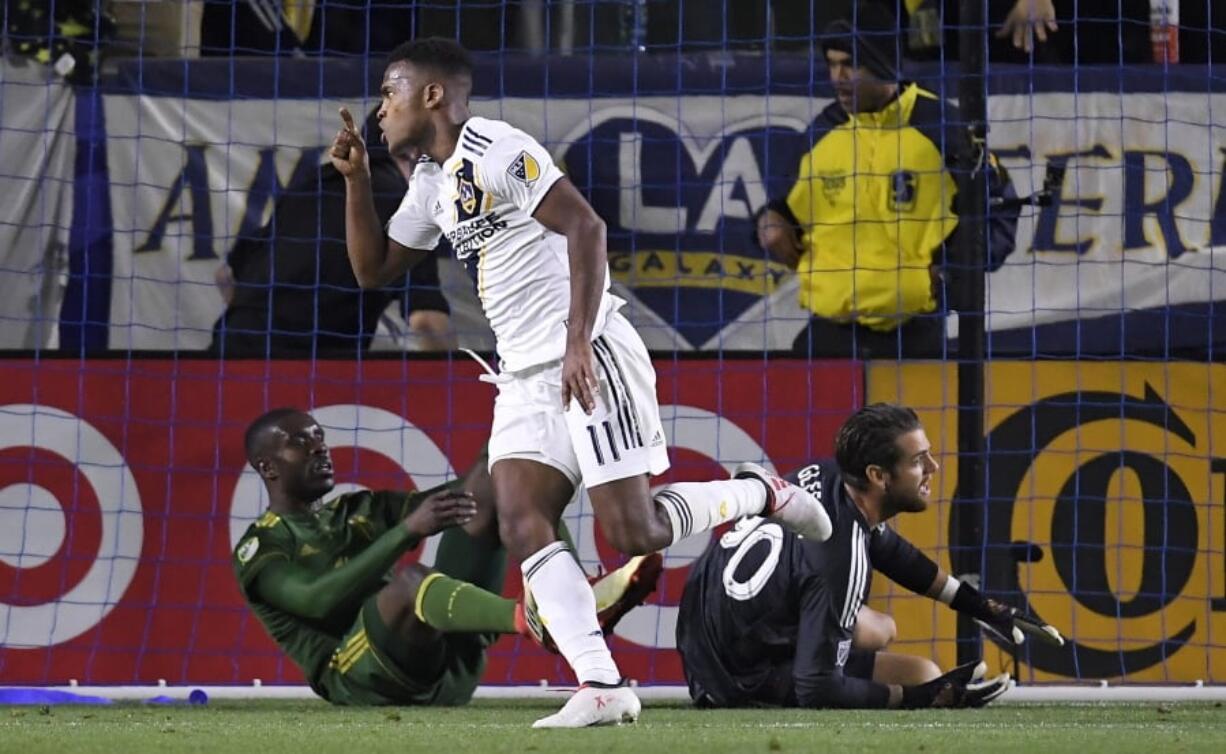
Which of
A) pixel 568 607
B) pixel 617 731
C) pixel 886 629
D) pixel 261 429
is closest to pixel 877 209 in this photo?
pixel 886 629

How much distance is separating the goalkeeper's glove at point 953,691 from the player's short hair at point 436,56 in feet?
Result: 7.49

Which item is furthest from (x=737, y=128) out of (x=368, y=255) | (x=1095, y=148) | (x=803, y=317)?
(x=368, y=255)

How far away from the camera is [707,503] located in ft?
17.9

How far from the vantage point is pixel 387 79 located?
5496mm

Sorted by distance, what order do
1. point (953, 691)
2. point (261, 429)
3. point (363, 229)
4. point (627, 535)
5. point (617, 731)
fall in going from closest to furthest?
point (617, 731), point (627, 535), point (363, 229), point (953, 691), point (261, 429)

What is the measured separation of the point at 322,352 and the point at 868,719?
3.12m

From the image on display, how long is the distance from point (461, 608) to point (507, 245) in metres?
1.26

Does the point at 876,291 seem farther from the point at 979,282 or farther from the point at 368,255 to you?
the point at 368,255

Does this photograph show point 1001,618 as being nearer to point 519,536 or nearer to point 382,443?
point 519,536

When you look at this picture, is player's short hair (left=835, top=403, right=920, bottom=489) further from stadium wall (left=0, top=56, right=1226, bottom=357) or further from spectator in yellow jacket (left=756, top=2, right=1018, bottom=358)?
stadium wall (left=0, top=56, right=1226, bottom=357)

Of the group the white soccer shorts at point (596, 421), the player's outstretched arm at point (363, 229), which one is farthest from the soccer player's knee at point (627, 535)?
the player's outstretched arm at point (363, 229)

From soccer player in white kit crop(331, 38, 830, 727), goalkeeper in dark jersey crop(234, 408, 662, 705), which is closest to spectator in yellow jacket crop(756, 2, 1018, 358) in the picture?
goalkeeper in dark jersey crop(234, 408, 662, 705)

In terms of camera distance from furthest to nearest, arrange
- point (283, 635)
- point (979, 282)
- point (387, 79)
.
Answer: point (979, 282), point (283, 635), point (387, 79)

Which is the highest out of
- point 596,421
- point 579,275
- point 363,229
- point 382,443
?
point 363,229
